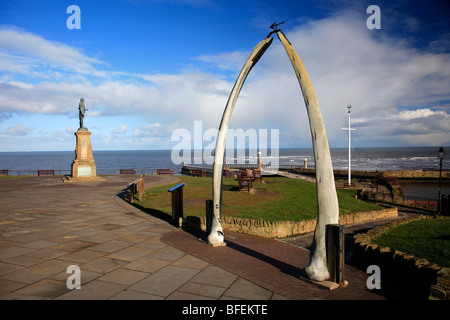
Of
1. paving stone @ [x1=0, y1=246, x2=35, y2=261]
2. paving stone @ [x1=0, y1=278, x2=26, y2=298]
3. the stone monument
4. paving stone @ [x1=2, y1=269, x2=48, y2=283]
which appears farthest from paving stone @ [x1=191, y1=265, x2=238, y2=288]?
the stone monument

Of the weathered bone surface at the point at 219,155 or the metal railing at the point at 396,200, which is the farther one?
the metal railing at the point at 396,200

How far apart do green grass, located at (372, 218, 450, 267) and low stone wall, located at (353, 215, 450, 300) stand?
76.3 inches

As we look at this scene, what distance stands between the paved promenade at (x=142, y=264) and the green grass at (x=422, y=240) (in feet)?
9.17

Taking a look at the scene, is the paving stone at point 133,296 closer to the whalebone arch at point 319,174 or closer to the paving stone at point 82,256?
the paving stone at point 82,256

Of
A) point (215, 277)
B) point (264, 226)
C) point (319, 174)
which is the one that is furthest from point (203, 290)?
point (264, 226)

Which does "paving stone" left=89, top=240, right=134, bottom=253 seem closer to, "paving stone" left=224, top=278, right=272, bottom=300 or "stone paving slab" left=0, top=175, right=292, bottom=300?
"stone paving slab" left=0, top=175, right=292, bottom=300

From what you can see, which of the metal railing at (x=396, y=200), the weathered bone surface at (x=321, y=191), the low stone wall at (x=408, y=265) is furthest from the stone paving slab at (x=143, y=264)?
the metal railing at (x=396, y=200)

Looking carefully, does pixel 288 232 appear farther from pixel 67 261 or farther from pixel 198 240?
pixel 67 261

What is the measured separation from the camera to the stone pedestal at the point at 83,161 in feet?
75.9

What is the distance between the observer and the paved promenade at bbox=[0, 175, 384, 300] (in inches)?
175

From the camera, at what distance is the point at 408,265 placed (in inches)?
208
